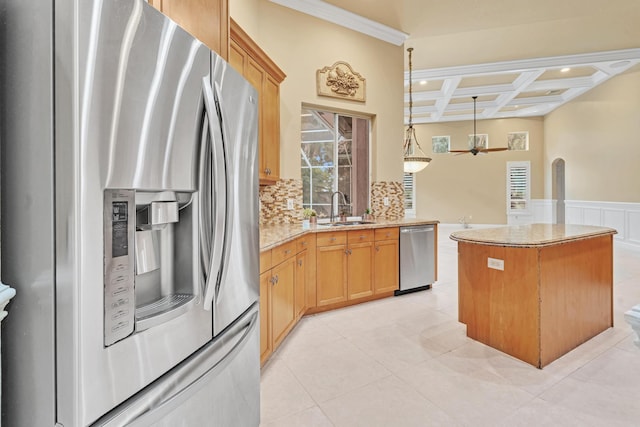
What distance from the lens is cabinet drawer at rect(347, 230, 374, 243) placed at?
3.50 m

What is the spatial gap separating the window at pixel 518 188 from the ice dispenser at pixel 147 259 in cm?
1093

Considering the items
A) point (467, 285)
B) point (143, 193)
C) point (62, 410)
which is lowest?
point (467, 285)

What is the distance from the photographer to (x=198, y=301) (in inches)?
42.4

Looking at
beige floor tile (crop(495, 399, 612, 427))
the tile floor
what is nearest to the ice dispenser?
the tile floor

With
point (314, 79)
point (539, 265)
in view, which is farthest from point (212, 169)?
point (314, 79)

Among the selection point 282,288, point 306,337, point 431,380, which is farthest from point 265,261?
point 431,380

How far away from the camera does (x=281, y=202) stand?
3.76 meters

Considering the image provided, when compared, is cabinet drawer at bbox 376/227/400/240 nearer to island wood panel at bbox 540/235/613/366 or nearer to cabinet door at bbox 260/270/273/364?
island wood panel at bbox 540/235/613/366

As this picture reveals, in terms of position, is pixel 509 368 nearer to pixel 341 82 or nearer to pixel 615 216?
pixel 341 82

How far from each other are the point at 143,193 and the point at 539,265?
97.9 inches

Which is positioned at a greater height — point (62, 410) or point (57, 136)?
point (57, 136)

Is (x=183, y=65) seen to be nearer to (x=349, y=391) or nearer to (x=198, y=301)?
(x=198, y=301)

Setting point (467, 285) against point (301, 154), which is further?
point (301, 154)

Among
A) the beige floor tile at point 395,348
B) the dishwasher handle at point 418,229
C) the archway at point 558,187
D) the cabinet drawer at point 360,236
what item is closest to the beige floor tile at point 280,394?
the beige floor tile at point 395,348
